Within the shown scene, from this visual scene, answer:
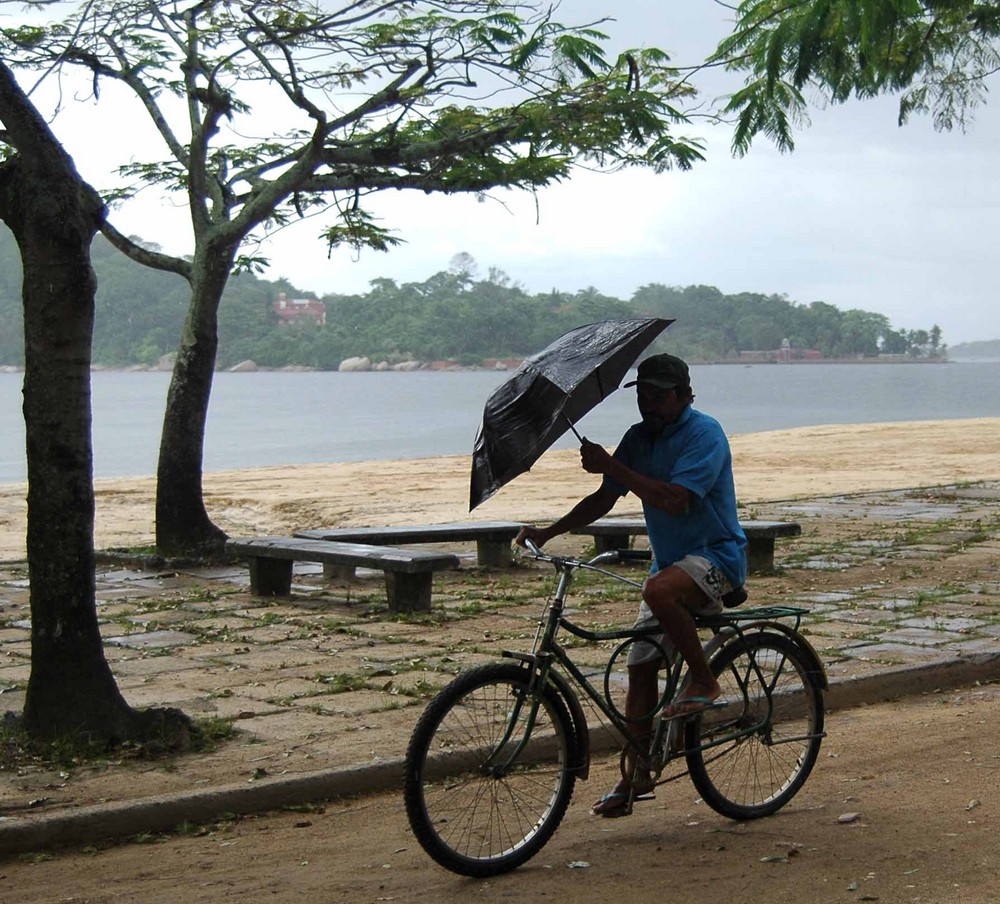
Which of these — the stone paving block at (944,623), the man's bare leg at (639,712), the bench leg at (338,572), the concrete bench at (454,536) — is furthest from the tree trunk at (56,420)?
the concrete bench at (454,536)

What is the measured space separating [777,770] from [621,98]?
8218 mm

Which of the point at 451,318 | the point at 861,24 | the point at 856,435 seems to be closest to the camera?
the point at 861,24

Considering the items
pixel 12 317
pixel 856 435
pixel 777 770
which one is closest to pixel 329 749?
pixel 777 770

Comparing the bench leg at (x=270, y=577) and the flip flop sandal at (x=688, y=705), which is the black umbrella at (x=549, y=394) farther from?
the bench leg at (x=270, y=577)

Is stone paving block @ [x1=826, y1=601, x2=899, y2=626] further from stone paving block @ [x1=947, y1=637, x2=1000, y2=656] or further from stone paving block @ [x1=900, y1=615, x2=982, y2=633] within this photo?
stone paving block @ [x1=947, y1=637, x2=1000, y2=656]

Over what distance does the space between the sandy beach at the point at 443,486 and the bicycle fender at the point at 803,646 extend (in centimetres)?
1086

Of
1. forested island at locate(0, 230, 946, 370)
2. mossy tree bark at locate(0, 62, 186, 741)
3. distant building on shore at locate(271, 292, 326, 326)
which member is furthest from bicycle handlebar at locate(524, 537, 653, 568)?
distant building on shore at locate(271, 292, 326, 326)

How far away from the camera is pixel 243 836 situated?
17.3 ft

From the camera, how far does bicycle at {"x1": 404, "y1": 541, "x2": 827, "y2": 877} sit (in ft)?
15.2

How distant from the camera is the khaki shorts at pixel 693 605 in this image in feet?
16.1

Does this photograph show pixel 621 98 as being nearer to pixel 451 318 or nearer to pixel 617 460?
pixel 617 460

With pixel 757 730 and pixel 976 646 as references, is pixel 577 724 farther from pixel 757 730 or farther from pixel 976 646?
pixel 976 646

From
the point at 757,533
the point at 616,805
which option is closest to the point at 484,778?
the point at 616,805

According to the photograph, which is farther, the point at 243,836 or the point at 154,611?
the point at 154,611
